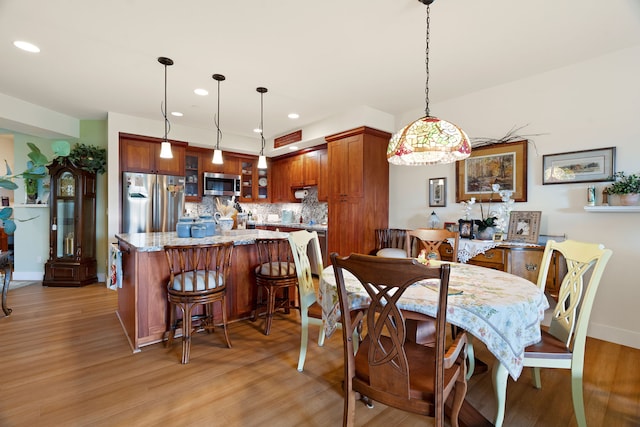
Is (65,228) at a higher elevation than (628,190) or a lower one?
lower

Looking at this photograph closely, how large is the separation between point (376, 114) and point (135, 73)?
3.00 m

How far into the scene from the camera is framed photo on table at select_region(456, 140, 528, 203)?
129 inches

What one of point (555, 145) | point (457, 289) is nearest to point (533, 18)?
point (555, 145)

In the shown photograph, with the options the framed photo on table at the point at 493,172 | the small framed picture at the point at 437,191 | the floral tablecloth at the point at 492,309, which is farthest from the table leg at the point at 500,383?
the small framed picture at the point at 437,191

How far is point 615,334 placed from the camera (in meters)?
2.72

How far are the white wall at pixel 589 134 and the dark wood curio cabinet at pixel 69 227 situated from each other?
5.63 metres

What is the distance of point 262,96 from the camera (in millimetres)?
3805

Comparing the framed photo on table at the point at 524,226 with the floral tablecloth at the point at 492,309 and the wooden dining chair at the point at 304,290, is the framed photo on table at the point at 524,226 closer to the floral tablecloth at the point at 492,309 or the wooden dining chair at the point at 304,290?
the floral tablecloth at the point at 492,309

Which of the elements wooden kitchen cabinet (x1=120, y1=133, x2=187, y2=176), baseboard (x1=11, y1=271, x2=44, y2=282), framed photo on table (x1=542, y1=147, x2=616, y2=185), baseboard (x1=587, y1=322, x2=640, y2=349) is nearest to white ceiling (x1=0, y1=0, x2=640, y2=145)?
wooden kitchen cabinet (x1=120, y1=133, x2=187, y2=176)

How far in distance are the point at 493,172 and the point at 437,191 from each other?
714 millimetres

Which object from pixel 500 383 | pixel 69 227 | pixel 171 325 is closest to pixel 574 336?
pixel 500 383

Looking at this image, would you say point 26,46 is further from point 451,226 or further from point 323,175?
point 451,226

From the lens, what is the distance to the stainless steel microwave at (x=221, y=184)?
222 inches

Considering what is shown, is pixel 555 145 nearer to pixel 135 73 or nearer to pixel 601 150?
pixel 601 150
